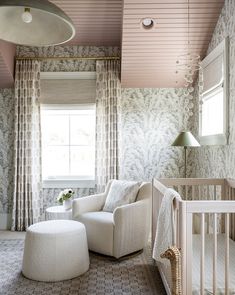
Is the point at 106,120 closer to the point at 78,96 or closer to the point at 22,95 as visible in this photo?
the point at 78,96

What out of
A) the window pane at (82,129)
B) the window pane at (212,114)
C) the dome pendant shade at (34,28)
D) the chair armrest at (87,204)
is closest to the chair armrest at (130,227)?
the chair armrest at (87,204)

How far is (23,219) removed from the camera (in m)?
4.64

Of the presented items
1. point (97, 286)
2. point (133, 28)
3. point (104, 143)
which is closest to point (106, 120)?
point (104, 143)

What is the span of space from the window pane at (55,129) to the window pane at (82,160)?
0.67ft

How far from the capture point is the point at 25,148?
4.61 m

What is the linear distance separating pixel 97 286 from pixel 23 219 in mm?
2183

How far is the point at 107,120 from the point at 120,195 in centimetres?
127

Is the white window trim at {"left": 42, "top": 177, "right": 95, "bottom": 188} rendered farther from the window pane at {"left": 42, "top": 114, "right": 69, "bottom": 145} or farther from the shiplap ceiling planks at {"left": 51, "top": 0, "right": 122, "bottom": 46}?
the shiplap ceiling planks at {"left": 51, "top": 0, "right": 122, "bottom": 46}

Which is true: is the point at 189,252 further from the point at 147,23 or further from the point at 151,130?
the point at 151,130

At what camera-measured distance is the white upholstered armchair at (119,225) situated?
3318mm

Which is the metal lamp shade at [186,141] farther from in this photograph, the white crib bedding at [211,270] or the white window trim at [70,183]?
the white window trim at [70,183]

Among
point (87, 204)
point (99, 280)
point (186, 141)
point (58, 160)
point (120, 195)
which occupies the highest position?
point (186, 141)

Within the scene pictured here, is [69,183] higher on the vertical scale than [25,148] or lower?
lower

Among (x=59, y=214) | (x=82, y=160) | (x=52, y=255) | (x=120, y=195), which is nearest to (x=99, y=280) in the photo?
(x=52, y=255)
